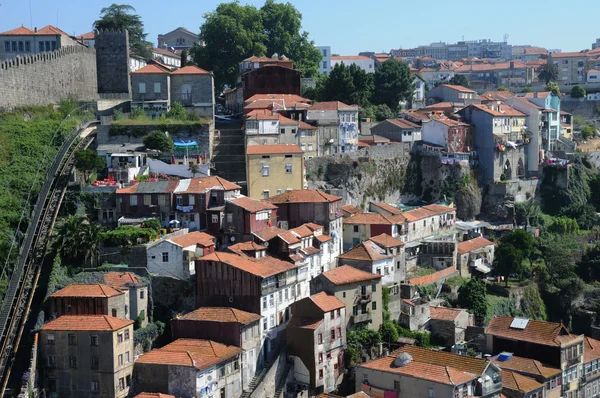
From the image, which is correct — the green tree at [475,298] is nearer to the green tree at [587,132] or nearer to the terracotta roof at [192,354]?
the terracotta roof at [192,354]

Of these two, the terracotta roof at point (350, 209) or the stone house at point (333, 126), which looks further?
the stone house at point (333, 126)

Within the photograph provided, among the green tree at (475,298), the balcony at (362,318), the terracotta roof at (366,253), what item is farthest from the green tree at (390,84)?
the balcony at (362,318)

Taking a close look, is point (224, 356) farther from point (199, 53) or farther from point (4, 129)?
point (199, 53)

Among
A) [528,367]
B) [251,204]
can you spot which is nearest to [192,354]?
[251,204]

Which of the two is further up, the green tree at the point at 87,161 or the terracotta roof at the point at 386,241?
the green tree at the point at 87,161

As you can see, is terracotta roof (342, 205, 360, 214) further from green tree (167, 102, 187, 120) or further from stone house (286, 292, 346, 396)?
stone house (286, 292, 346, 396)

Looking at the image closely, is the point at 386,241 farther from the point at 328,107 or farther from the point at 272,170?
the point at 328,107
